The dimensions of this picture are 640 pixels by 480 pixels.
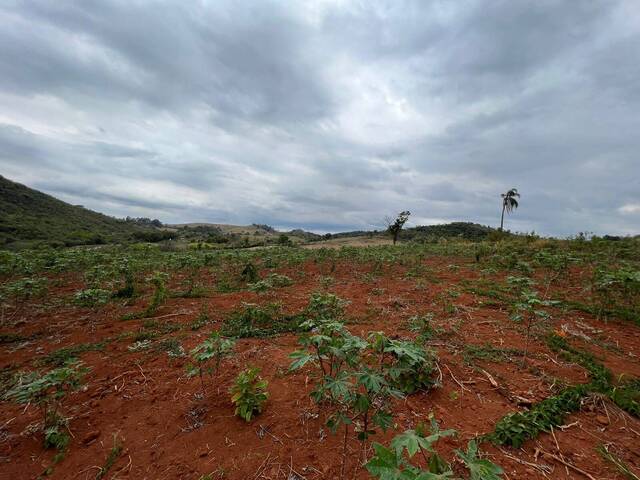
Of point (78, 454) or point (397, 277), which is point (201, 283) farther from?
point (78, 454)

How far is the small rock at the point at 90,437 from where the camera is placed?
2.75 m

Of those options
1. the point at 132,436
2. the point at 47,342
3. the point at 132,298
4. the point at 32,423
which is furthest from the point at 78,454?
the point at 132,298

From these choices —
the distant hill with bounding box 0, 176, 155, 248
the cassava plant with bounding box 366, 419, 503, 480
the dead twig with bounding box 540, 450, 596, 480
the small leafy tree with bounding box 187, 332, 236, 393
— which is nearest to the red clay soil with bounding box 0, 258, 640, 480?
the dead twig with bounding box 540, 450, 596, 480

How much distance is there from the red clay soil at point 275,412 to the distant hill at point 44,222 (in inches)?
1307

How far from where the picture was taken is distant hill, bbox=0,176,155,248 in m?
34.0

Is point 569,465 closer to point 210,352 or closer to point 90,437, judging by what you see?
point 210,352

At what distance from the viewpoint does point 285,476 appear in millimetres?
2289

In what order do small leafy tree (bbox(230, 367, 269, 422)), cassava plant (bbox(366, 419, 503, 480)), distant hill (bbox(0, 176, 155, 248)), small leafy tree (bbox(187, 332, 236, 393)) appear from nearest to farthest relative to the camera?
cassava plant (bbox(366, 419, 503, 480)) < small leafy tree (bbox(230, 367, 269, 422)) < small leafy tree (bbox(187, 332, 236, 393)) < distant hill (bbox(0, 176, 155, 248))

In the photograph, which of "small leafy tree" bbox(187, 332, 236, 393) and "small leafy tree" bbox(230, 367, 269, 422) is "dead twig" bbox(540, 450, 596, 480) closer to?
"small leafy tree" bbox(230, 367, 269, 422)

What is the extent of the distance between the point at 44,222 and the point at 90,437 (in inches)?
2191

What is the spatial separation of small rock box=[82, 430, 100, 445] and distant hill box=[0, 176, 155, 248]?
34100 millimetres

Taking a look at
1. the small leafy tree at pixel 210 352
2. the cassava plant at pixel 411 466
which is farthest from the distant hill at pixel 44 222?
the cassava plant at pixel 411 466

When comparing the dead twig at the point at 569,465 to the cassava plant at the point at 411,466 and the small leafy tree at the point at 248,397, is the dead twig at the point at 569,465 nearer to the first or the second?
the cassava plant at the point at 411,466

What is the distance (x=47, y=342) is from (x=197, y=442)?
4346 millimetres
